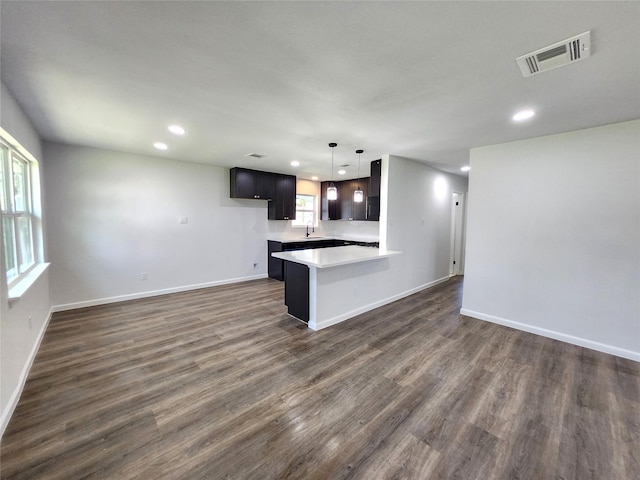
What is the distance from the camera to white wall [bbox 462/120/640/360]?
276 centimetres

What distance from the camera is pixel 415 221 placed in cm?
486

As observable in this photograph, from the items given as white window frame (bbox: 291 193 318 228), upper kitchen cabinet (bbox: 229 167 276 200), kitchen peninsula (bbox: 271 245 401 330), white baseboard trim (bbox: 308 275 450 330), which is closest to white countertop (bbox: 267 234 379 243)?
white window frame (bbox: 291 193 318 228)

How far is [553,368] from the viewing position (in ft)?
8.36

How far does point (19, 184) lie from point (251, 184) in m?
3.28

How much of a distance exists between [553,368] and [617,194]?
6.51ft

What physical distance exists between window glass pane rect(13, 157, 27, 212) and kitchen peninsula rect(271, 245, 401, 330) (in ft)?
9.18

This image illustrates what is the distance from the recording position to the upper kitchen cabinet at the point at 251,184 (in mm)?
5332

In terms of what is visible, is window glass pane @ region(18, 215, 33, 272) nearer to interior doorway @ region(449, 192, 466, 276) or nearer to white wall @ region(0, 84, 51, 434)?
white wall @ region(0, 84, 51, 434)

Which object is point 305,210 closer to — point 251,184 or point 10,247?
point 251,184

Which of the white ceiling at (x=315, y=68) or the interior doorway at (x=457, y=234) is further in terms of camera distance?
the interior doorway at (x=457, y=234)

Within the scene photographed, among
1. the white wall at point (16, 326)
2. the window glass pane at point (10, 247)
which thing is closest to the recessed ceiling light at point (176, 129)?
the white wall at point (16, 326)

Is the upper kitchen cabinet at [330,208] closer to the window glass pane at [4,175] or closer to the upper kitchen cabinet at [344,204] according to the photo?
the upper kitchen cabinet at [344,204]

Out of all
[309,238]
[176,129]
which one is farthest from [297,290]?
[309,238]

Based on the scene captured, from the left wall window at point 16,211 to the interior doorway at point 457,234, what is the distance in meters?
7.26
